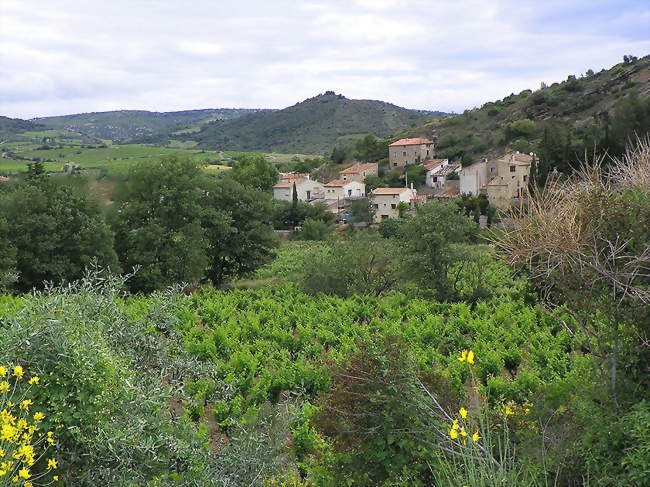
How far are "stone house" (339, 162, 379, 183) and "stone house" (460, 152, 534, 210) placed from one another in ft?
56.1

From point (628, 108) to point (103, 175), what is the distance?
4949 centimetres

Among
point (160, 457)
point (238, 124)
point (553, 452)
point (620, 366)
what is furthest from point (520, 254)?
point (238, 124)

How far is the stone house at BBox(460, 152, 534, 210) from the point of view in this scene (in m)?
53.2

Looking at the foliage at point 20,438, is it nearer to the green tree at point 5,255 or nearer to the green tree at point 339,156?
the green tree at point 5,255

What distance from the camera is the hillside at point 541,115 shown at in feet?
224

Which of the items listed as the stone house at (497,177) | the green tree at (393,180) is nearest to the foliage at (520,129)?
the stone house at (497,177)

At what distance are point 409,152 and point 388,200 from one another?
69.0 feet

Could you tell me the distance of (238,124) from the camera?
169 meters

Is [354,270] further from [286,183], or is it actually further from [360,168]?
[360,168]

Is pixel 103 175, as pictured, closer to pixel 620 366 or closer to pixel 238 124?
pixel 620 366

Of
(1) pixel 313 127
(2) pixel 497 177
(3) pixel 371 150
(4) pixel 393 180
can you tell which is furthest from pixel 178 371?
(1) pixel 313 127

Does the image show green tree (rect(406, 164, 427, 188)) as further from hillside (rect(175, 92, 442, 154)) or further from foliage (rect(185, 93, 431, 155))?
hillside (rect(175, 92, 442, 154))

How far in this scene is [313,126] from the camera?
14562cm

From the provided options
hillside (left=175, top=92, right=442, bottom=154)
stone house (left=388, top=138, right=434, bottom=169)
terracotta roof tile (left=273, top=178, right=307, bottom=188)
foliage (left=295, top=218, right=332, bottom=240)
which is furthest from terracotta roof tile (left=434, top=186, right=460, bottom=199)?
hillside (left=175, top=92, right=442, bottom=154)
